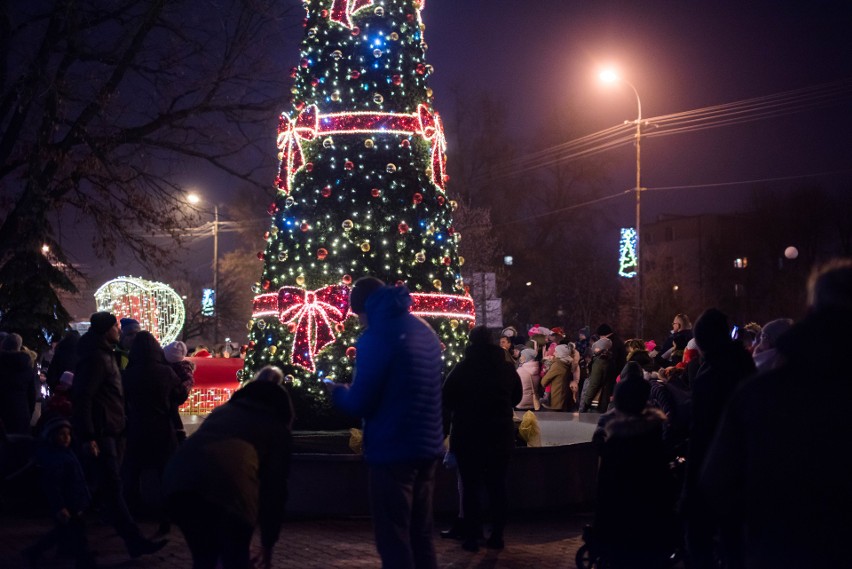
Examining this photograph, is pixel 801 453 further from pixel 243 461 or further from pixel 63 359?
pixel 63 359

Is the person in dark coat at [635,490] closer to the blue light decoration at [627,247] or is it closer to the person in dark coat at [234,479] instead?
the person in dark coat at [234,479]

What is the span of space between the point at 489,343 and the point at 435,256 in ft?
17.0

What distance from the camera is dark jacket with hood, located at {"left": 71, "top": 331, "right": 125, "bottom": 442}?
912cm

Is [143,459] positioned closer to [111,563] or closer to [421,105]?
[111,563]

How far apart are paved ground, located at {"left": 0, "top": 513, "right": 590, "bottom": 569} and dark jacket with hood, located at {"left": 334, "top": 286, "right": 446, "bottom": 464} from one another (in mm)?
2869

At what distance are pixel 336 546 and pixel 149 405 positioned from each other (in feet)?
6.79

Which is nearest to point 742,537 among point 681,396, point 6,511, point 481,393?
point 681,396

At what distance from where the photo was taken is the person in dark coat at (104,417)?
9102 millimetres

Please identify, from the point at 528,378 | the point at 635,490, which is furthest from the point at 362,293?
the point at 528,378

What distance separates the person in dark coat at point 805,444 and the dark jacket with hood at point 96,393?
662 cm

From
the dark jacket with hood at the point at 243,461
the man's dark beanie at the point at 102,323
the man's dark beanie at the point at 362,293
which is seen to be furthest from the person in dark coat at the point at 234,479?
the man's dark beanie at the point at 102,323

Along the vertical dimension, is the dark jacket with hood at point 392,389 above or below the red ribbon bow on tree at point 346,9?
below

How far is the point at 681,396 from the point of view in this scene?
948cm

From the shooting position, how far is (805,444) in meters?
3.52
